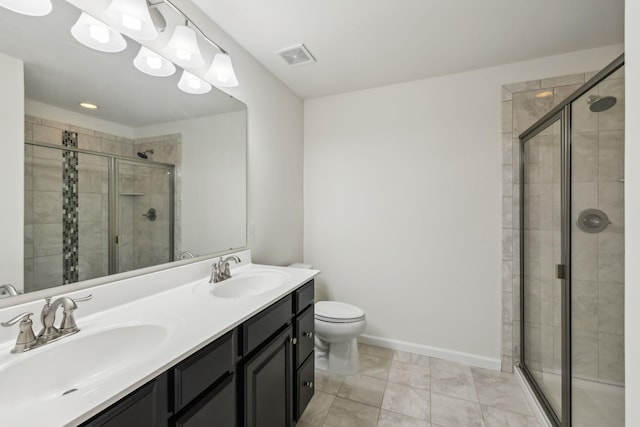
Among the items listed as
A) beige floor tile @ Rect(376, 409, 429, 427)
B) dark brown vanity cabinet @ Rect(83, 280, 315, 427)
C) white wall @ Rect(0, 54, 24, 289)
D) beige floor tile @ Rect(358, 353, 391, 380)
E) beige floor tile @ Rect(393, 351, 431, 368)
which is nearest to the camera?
dark brown vanity cabinet @ Rect(83, 280, 315, 427)

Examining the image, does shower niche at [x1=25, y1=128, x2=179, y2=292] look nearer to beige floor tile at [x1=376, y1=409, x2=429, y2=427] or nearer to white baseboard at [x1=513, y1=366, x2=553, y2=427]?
beige floor tile at [x1=376, y1=409, x2=429, y2=427]

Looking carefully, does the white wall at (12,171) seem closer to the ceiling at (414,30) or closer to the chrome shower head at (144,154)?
the chrome shower head at (144,154)

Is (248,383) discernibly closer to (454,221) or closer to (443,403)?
(443,403)

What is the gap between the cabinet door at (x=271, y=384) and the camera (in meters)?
1.02

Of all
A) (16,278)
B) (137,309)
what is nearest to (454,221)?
(137,309)

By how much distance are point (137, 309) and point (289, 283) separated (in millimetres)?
656

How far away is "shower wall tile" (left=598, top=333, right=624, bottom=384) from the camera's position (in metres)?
1.31

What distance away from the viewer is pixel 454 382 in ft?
6.21

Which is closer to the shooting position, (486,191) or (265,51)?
(265,51)

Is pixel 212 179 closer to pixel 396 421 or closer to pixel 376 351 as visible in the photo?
pixel 396 421

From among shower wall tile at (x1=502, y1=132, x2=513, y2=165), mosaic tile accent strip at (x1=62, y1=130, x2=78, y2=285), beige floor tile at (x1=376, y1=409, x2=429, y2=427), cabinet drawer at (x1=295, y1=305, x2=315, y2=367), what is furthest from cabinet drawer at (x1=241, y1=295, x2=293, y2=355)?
shower wall tile at (x1=502, y1=132, x2=513, y2=165)

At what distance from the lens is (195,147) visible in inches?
59.0

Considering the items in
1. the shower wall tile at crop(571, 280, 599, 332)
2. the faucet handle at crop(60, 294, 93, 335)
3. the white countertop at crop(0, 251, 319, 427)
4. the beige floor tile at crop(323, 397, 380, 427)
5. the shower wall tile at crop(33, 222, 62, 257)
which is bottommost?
the beige floor tile at crop(323, 397, 380, 427)

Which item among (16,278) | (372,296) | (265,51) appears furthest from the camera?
(372,296)
